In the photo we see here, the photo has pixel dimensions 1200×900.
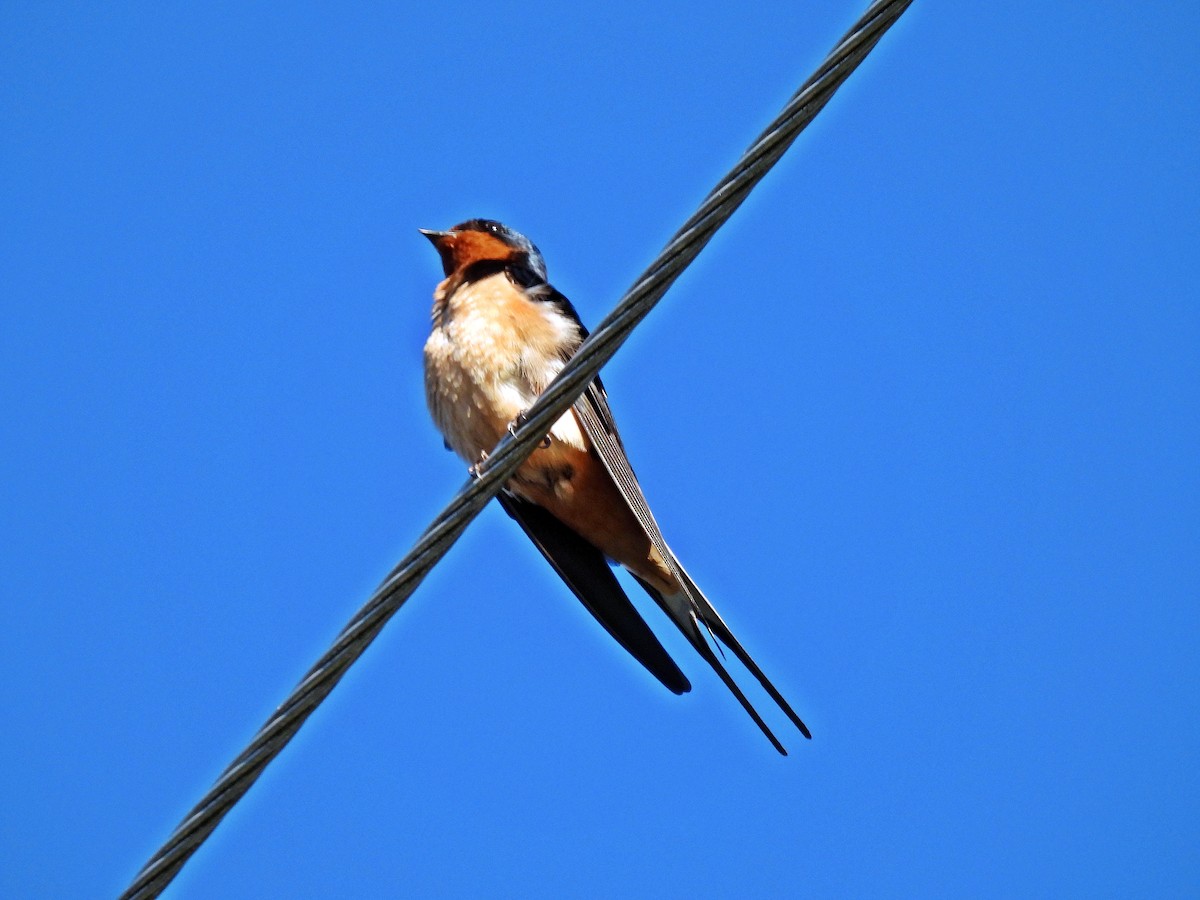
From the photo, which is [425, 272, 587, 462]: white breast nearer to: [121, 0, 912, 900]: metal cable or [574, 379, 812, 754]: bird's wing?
[574, 379, 812, 754]: bird's wing

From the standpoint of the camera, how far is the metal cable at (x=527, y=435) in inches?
107

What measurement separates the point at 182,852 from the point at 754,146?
1.94 m

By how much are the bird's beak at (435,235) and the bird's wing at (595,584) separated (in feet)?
5.66

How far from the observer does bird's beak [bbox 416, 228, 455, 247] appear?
6.98 metres

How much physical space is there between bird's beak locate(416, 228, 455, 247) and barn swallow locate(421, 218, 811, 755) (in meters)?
0.91

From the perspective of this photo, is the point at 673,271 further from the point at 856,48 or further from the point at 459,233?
the point at 459,233

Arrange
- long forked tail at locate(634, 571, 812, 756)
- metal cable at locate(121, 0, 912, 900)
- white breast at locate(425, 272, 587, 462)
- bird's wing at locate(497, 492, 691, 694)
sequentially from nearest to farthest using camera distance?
metal cable at locate(121, 0, 912, 900) < long forked tail at locate(634, 571, 812, 756) < bird's wing at locate(497, 492, 691, 694) < white breast at locate(425, 272, 587, 462)

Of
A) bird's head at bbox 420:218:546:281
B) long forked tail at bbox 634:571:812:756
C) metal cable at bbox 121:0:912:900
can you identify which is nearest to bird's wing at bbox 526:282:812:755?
long forked tail at bbox 634:571:812:756

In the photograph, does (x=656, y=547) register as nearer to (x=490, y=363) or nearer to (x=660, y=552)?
(x=660, y=552)

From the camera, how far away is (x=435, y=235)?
703 centimetres

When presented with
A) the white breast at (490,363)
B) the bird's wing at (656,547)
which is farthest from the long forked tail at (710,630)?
the white breast at (490,363)

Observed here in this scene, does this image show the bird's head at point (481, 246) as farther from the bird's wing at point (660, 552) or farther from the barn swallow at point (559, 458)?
the bird's wing at point (660, 552)

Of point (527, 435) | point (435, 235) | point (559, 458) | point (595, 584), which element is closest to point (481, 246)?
point (435, 235)

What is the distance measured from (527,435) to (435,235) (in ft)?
13.1
